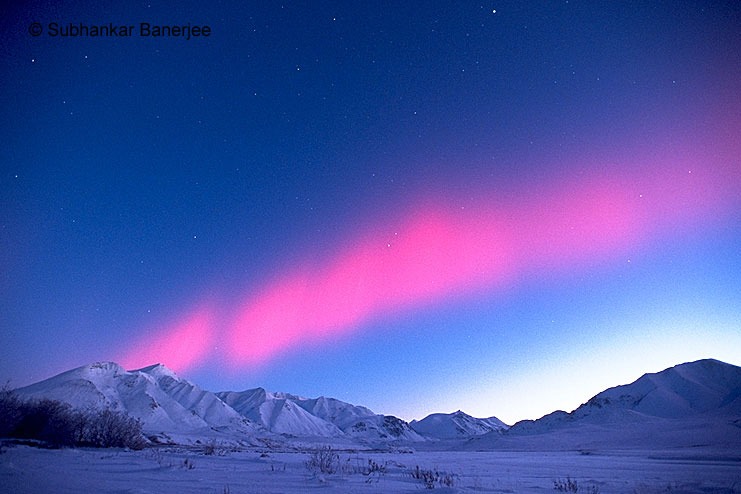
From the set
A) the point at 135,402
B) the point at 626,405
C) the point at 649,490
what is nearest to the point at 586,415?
the point at 626,405

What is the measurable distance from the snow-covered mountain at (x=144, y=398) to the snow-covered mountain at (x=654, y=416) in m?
103

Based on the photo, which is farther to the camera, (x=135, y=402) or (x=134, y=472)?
(x=135, y=402)

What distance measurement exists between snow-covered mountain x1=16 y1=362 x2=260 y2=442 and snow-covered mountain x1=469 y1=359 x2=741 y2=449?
338 ft

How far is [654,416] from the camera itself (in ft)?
312

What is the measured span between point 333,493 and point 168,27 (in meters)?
18.2

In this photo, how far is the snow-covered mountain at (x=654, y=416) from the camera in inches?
2296

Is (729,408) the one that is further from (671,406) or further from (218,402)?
(218,402)

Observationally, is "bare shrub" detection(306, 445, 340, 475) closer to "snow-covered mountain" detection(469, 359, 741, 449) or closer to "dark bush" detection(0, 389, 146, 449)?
"dark bush" detection(0, 389, 146, 449)

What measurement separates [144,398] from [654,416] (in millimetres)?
163771

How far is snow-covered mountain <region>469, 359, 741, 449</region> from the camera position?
58312 mm

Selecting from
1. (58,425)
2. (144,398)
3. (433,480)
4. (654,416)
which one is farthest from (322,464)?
(144,398)

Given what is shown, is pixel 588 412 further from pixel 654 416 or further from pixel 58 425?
pixel 58 425

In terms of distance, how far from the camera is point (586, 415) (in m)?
113

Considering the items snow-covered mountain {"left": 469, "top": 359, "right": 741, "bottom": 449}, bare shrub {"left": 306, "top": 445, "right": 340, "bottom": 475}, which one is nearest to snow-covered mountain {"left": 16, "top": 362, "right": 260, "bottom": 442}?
snow-covered mountain {"left": 469, "top": 359, "right": 741, "bottom": 449}
